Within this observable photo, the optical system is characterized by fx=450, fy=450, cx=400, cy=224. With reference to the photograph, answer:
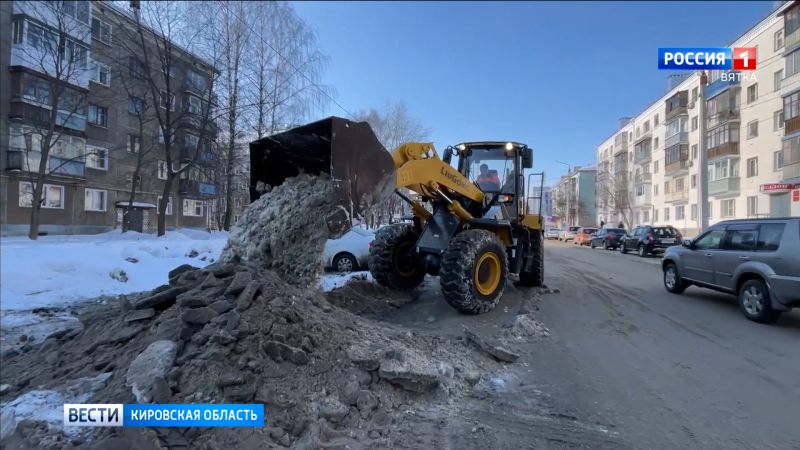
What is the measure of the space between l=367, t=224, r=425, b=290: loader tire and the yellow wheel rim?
1742 mm

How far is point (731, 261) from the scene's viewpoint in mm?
8086

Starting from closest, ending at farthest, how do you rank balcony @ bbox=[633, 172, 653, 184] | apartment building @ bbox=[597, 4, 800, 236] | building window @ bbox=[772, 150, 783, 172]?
1. building window @ bbox=[772, 150, 783, 172]
2. apartment building @ bbox=[597, 4, 800, 236]
3. balcony @ bbox=[633, 172, 653, 184]

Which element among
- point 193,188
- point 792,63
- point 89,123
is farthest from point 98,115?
point 792,63

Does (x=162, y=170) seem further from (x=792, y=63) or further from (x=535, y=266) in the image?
(x=792, y=63)

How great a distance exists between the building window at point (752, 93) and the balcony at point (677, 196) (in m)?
11.3

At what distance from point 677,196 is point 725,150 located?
10.2 meters

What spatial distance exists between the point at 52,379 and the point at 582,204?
7748 centimetres

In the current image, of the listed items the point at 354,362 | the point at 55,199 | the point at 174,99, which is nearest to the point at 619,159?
the point at 174,99

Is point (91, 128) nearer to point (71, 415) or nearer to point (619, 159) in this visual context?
point (71, 415)

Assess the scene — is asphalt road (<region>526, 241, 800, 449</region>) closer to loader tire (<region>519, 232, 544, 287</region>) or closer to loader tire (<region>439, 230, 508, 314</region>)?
loader tire (<region>519, 232, 544, 287</region>)

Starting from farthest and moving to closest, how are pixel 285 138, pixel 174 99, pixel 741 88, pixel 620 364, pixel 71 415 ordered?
pixel 741 88 → pixel 174 99 → pixel 285 138 → pixel 620 364 → pixel 71 415

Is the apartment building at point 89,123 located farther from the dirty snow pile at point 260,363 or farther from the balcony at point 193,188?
the dirty snow pile at point 260,363

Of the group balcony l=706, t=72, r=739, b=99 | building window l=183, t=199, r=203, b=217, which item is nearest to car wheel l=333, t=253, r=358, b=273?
building window l=183, t=199, r=203, b=217

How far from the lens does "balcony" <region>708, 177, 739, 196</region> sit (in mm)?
34344
